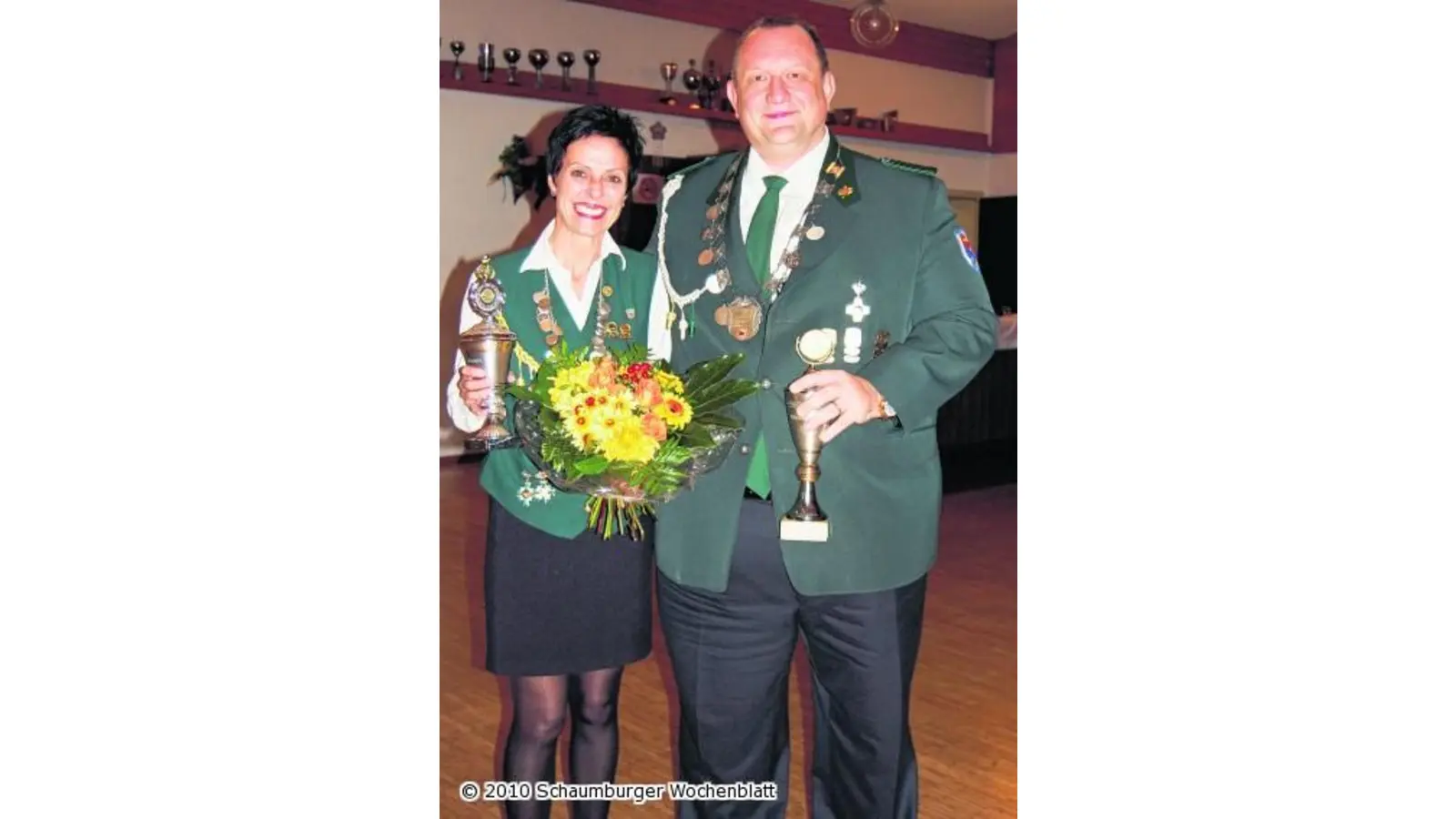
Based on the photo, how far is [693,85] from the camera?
28.6 feet

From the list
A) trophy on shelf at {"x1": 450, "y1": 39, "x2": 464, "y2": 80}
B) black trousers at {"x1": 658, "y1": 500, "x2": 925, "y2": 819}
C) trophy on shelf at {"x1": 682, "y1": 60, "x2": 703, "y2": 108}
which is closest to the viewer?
black trousers at {"x1": 658, "y1": 500, "x2": 925, "y2": 819}

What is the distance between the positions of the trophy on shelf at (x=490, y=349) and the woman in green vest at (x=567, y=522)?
19 millimetres

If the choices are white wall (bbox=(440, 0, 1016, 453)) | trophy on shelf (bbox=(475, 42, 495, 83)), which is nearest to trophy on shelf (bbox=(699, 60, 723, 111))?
white wall (bbox=(440, 0, 1016, 453))

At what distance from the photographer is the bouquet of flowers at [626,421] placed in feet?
5.90

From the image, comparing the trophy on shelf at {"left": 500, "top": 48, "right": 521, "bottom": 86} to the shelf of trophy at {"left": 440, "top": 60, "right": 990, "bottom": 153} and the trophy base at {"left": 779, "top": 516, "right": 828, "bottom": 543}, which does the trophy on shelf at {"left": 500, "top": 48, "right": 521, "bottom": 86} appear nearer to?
the shelf of trophy at {"left": 440, "top": 60, "right": 990, "bottom": 153}

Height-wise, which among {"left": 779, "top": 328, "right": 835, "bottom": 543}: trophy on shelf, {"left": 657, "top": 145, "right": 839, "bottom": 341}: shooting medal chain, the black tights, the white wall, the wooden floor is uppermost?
the white wall

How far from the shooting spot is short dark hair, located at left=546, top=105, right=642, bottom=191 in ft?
6.52

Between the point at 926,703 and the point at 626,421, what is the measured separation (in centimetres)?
205

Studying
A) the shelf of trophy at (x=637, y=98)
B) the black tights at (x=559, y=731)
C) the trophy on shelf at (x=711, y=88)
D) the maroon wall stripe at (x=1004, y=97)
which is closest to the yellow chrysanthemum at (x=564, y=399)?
the black tights at (x=559, y=731)

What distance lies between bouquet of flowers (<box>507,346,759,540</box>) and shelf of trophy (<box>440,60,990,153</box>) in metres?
5.26

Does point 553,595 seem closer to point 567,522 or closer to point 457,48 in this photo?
point 567,522

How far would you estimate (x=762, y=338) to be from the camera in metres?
2.00
